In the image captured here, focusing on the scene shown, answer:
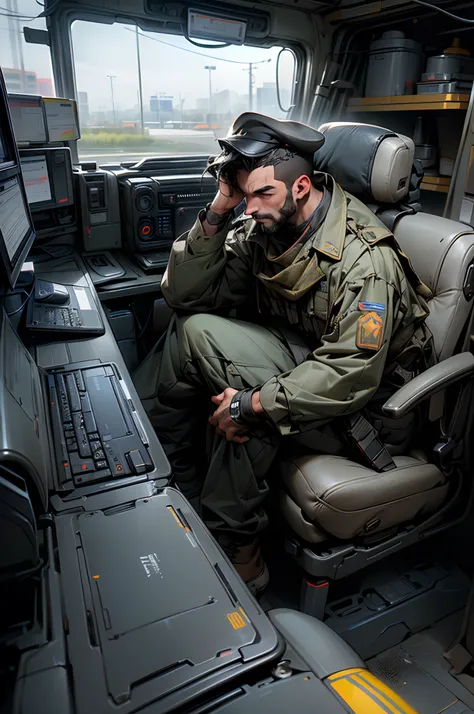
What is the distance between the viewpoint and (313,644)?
77 cm

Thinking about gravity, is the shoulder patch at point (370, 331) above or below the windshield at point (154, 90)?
below

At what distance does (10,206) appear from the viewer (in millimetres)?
1404

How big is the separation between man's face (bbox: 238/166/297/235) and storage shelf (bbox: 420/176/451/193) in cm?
190

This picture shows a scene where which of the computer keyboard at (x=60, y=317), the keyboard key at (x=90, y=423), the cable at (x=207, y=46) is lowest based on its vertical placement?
the keyboard key at (x=90, y=423)

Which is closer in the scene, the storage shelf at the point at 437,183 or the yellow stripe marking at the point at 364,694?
the yellow stripe marking at the point at 364,694

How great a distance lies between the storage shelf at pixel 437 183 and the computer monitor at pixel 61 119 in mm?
2057

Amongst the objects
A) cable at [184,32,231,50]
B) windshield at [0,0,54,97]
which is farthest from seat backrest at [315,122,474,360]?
windshield at [0,0,54,97]

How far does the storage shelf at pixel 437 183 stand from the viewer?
3.00m

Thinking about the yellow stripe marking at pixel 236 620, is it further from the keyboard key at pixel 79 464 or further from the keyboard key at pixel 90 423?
the keyboard key at pixel 90 423

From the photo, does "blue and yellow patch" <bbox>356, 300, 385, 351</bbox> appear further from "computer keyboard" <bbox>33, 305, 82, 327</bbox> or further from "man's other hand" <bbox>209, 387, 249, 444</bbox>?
"computer keyboard" <bbox>33, 305, 82, 327</bbox>

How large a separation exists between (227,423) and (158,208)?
4.39 feet

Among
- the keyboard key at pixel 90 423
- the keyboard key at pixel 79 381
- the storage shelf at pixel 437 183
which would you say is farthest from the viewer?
the storage shelf at pixel 437 183

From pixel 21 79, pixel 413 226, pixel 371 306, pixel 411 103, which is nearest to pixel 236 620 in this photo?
Answer: pixel 371 306

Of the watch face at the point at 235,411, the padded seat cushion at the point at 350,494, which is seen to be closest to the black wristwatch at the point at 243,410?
the watch face at the point at 235,411
